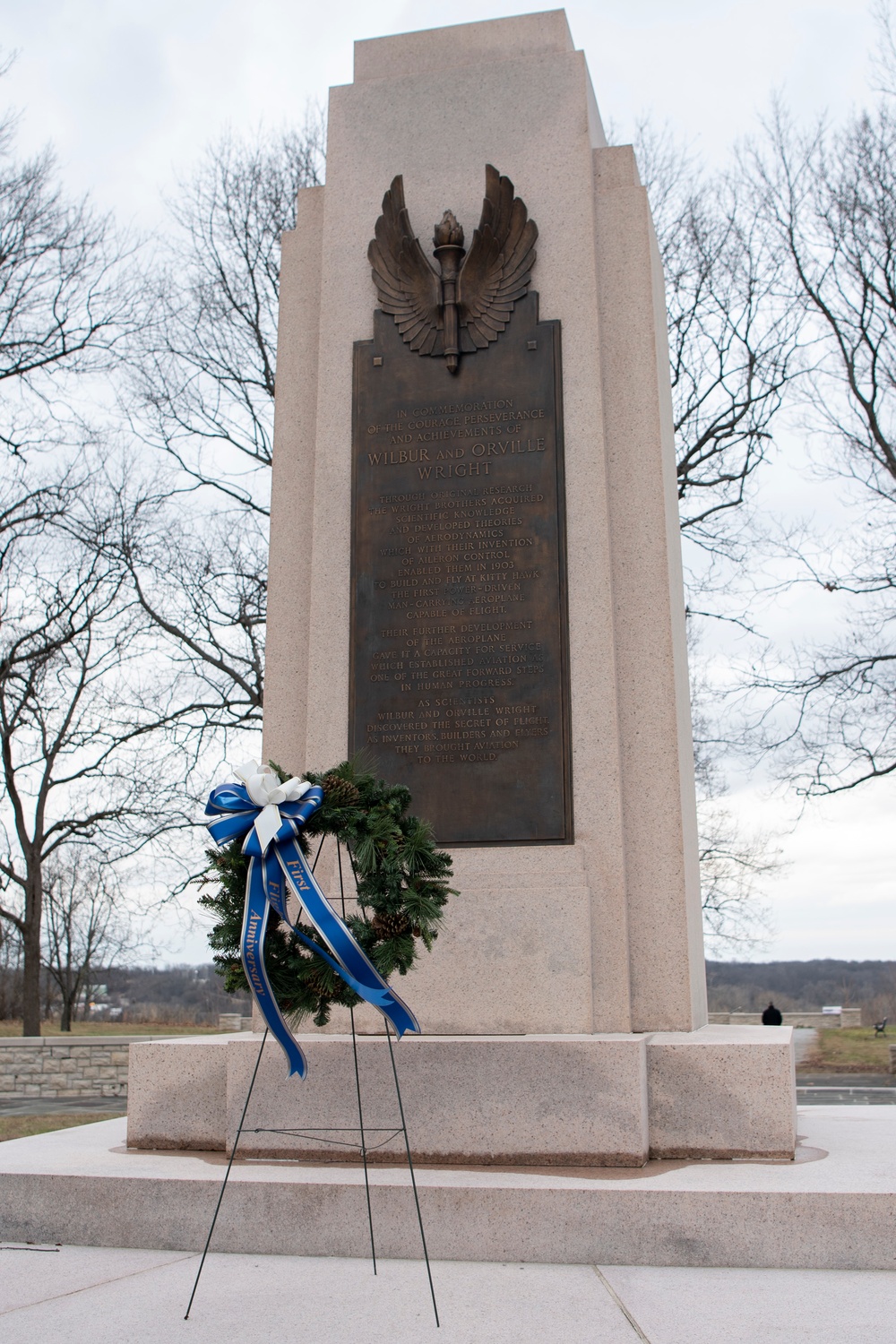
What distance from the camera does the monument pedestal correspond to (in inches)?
191

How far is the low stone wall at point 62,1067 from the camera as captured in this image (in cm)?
1781

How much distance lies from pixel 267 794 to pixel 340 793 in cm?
28

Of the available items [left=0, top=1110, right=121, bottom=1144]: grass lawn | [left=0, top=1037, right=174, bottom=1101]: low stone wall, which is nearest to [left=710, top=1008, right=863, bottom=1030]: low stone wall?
[left=0, top=1037, right=174, bottom=1101]: low stone wall

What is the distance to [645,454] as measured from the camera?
620 cm

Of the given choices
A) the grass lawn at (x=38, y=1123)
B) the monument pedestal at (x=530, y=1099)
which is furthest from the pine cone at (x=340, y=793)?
the grass lawn at (x=38, y=1123)

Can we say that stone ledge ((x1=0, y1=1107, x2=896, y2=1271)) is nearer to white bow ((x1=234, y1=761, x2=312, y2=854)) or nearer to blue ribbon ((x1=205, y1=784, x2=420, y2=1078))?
blue ribbon ((x1=205, y1=784, x2=420, y2=1078))

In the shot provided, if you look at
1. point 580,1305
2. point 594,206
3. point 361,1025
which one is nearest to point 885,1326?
point 580,1305

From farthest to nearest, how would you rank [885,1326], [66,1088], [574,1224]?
[66,1088]
[574,1224]
[885,1326]

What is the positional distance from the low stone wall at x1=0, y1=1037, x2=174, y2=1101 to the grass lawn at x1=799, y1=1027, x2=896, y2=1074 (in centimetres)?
1108

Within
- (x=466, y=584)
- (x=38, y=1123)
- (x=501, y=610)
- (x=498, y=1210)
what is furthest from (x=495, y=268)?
(x=38, y=1123)

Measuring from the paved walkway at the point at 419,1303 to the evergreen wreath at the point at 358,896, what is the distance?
0.87 meters

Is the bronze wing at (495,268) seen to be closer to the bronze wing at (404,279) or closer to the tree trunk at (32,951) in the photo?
the bronze wing at (404,279)

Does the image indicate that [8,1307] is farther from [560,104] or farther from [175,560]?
[175,560]

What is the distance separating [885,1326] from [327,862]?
3.23 metres
